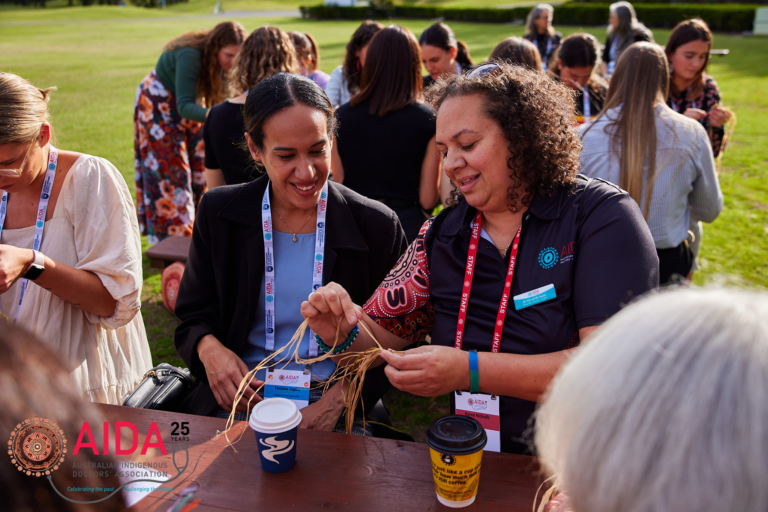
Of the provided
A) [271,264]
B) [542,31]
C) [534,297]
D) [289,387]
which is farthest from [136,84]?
[534,297]

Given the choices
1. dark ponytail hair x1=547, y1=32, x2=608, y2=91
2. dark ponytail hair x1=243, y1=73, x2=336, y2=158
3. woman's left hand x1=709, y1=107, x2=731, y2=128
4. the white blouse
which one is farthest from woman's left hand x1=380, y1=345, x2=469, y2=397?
woman's left hand x1=709, y1=107, x2=731, y2=128

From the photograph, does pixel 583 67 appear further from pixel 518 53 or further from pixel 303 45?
pixel 303 45

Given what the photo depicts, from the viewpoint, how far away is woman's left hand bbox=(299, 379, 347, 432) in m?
1.98

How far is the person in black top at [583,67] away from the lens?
450cm

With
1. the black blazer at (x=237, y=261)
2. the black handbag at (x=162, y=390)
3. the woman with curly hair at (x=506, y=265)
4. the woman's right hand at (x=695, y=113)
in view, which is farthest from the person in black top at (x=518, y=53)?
the black handbag at (x=162, y=390)

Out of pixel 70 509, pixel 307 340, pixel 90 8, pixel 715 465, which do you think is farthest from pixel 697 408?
pixel 90 8

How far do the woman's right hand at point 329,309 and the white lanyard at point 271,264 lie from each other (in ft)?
1.06

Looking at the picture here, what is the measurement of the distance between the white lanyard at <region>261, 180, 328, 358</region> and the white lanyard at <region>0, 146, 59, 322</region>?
89 cm

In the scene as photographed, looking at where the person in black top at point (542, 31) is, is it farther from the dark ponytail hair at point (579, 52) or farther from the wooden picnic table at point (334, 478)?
the wooden picnic table at point (334, 478)

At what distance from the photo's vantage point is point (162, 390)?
7.31 feet

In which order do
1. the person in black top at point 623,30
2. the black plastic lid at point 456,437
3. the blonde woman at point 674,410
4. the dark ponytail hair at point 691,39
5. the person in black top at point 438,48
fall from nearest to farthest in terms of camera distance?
1. the blonde woman at point 674,410
2. the black plastic lid at point 456,437
3. the dark ponytail hair at point 691,39
4. the person in black top at point 438,48
5. the person in black top at point 623,30

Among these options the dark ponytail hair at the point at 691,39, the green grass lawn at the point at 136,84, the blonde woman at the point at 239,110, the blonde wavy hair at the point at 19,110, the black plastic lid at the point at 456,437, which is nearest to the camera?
Result: the black plastic lid at the point at 456,437

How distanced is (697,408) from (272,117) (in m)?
1.93
